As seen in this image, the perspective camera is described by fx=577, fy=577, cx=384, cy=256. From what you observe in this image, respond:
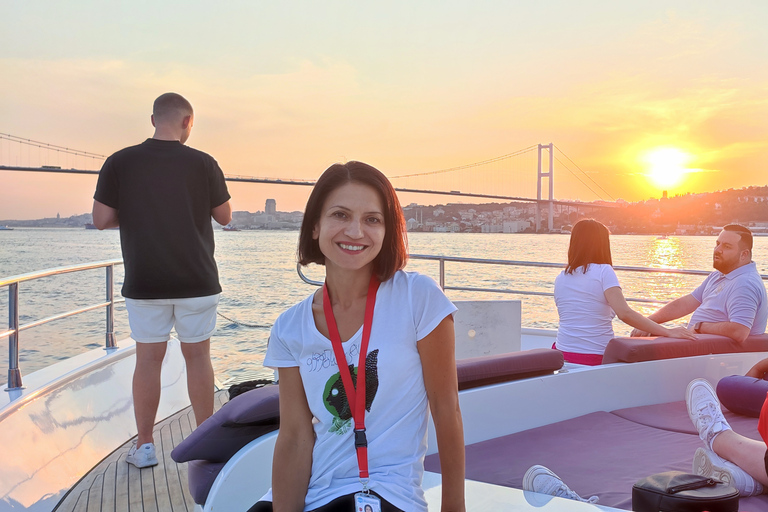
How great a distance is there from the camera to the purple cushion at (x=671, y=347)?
212 centimetres

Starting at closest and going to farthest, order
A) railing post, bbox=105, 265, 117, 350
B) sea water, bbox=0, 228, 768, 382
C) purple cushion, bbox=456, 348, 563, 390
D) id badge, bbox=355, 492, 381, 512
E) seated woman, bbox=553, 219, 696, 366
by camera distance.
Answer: id badge, bbox=355, 492, 381, 512 < purple cushion, bbox=456, 348, 563, 390 < seated woman, bbox=553, 219, 696, 366 < railing post, bbox=105, 265, 117, 350 < sea water, bbox=0, 228, 768, 382

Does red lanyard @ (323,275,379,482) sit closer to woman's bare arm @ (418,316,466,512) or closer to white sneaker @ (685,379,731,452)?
woman's bare arm @ (418,316,466,512)

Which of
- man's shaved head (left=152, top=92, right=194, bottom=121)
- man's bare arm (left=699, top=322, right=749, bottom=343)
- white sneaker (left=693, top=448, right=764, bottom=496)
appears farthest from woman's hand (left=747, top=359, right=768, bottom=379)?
man's shaved head (left=152, top=92, right=194, bottom=121)

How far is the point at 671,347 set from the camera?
2219 mm

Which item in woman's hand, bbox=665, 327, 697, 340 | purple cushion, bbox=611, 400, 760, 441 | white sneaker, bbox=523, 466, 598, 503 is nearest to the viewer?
white sneaker, bbox=523, 466, 598, 503

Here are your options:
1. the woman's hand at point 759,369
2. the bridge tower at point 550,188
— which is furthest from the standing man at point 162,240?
the bridge tower at point 550,188

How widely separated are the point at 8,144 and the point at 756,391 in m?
24.3

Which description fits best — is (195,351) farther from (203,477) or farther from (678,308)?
(678,308)

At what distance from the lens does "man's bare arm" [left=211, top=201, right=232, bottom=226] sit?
1980 mm

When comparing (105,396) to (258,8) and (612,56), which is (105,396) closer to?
(258,8)

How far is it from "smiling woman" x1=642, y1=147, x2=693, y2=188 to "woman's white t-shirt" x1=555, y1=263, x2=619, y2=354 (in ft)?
58.9

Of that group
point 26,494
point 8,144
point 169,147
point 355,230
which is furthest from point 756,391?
point 8,144

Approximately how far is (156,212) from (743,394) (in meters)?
1.99

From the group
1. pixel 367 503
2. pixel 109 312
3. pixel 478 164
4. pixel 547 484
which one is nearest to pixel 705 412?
pixel 547 484
